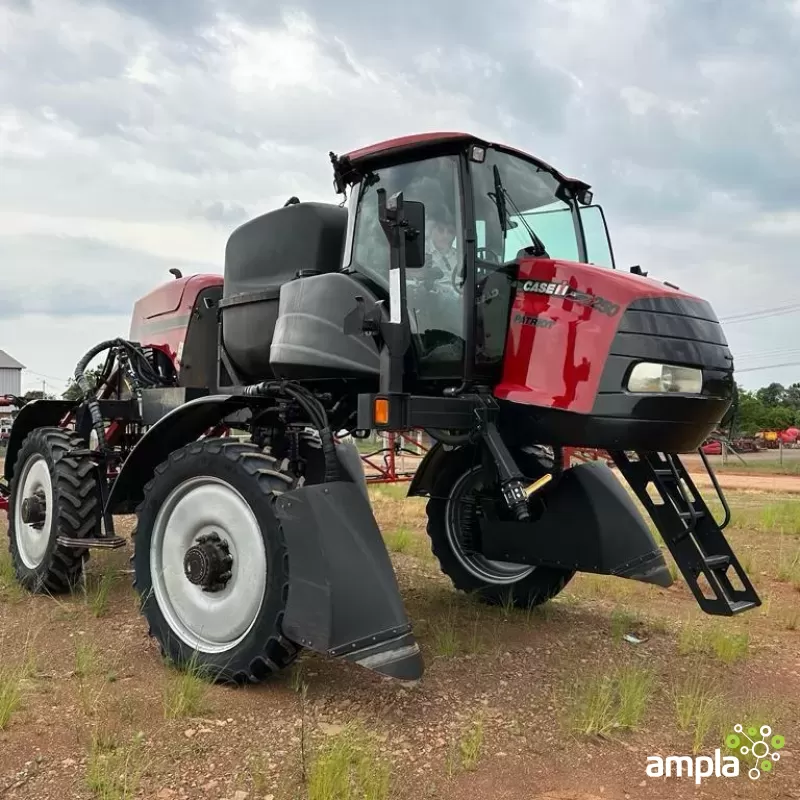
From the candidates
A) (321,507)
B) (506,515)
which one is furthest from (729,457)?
(321,507)

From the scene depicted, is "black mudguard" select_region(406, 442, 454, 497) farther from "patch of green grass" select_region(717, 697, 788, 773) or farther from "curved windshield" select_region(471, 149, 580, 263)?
"patch of green grass" select_region(717, 697, 788, 773)

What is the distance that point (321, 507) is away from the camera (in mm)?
3891

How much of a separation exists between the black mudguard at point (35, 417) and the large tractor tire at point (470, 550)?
339 centimetres

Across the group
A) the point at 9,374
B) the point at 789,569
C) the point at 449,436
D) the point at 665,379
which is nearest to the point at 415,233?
the point at 449,436

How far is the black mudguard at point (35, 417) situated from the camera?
7016 millimetres

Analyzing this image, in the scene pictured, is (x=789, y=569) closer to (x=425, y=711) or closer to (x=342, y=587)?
(x=425, y=711)

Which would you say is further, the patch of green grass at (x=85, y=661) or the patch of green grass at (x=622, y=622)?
the patch of green grass at (x=622, y=622)

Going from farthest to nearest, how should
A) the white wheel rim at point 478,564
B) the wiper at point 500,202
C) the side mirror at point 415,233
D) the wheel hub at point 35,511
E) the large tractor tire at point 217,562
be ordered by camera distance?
the wheel hub at point 35,511 < the white wheel rim at point 478,564 < the wiper at point 500,202 < the side mirror at point 415,233 < the large tractor tire at point 217,562

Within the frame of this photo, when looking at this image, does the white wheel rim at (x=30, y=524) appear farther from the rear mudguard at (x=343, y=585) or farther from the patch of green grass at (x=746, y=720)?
the patch of green grass at (x=746, y=720)

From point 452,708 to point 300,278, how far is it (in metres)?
2.66

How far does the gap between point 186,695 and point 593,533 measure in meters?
2.71

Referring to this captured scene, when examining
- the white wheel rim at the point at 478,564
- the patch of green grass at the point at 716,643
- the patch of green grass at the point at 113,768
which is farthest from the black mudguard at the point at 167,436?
the patch of green grass at the point at 716,643

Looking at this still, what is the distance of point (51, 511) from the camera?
19.6 ft

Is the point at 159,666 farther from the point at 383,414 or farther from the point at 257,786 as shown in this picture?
the point at 383,414
